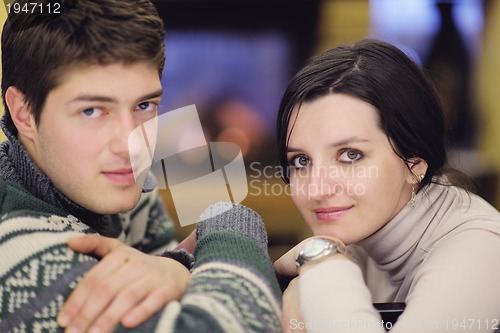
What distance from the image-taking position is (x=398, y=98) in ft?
2.99

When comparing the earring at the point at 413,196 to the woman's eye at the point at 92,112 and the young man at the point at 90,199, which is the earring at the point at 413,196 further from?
the woman's eye at the point at 92,112

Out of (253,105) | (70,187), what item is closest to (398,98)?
(70,187)

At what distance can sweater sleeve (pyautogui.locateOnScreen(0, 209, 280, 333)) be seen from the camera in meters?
0.65

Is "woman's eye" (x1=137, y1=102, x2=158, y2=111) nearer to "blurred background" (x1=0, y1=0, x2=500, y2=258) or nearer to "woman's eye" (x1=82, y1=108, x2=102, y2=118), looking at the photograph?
"woman's eye" (x1=82, y1=108, x2=102, y2=118)

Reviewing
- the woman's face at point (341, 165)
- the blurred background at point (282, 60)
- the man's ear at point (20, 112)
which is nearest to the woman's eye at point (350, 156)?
the woman's face at point (341, 165)

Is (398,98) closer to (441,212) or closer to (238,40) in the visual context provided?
(441,212)

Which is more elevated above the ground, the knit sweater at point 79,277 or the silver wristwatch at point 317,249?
the knit sweater at point 79,277

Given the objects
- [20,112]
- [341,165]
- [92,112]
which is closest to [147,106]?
[92,112]

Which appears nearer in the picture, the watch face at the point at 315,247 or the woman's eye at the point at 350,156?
the watch face at the point at 315,247

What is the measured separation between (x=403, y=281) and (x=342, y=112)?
31cm

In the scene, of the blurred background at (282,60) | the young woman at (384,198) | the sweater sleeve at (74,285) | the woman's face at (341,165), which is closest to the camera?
the sweater sleeve at (74,285)

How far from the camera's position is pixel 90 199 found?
2.67ft

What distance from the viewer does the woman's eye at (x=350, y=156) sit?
0.89 meters

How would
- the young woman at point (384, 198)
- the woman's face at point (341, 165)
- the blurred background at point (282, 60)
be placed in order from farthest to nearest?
1. the blurred background at point (282, 60)
2. the woman's face at point (341, 165)
3. the young woman at point (384, 198)
